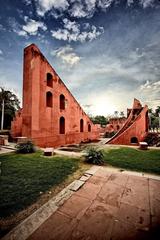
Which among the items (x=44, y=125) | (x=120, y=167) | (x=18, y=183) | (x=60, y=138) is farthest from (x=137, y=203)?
(x=60, y=138)

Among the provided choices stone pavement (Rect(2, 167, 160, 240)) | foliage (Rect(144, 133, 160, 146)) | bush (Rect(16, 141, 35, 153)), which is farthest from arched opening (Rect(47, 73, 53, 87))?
foliage (Rect(144, 133, 160, 146))

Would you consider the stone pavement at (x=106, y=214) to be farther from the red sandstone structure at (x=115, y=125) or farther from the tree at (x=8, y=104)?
the red sandstone structure at (x=115, y=125)

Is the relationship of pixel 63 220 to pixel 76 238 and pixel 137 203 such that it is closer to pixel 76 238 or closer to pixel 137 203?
pixel 76 238

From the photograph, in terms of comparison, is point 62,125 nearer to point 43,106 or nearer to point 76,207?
point 43,106

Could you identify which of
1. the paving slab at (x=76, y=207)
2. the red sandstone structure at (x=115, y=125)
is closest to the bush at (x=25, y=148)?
the paving slab at (x=76, y=207)

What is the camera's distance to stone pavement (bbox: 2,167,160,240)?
7.14 feet

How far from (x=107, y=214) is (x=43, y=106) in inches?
394

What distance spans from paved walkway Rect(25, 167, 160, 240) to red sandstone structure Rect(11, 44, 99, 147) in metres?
7.94

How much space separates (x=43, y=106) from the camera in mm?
11383

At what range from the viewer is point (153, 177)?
4.64 meters

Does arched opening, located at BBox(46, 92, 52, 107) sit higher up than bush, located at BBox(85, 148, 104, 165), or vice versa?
arched opening, located at BBox(46, 92, 52, 107)

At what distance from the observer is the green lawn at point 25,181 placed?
296cm

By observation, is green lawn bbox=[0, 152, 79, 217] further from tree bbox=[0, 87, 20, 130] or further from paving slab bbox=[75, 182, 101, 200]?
tree bbox=[0, 87, 20, 130]

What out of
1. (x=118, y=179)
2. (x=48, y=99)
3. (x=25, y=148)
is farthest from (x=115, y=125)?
(x=118, y=179)
